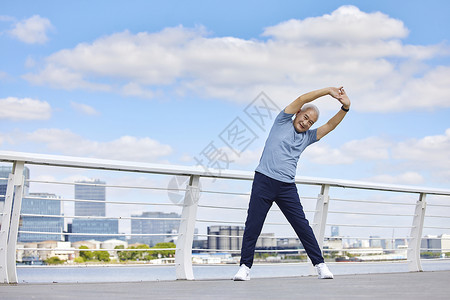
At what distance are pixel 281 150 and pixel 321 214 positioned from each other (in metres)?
1.38

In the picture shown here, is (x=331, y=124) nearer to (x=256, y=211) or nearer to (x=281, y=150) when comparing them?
(x=281, y=150)

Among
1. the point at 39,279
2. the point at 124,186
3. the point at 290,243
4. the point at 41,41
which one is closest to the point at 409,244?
the point at 290,243

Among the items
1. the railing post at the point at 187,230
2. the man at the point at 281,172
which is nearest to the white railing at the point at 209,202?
the railing post at the point at 187,230

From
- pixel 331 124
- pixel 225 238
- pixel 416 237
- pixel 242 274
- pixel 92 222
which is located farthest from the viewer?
pixel 92 222

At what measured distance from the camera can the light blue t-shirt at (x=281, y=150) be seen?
13.7 ft

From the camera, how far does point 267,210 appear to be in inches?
166

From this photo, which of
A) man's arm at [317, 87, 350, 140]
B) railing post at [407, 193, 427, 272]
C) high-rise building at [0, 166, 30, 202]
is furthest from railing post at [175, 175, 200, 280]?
railing post at [407, 193, 427, 272]

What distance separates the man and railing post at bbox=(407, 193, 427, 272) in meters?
2.07

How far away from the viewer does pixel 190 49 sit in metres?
37.1

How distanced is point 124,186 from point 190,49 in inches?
1317

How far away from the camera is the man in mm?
4168

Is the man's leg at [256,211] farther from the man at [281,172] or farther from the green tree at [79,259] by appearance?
the green tree at [79,259]

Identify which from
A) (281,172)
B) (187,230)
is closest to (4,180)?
(187,230)

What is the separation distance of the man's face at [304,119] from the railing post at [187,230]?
2.96 feet
